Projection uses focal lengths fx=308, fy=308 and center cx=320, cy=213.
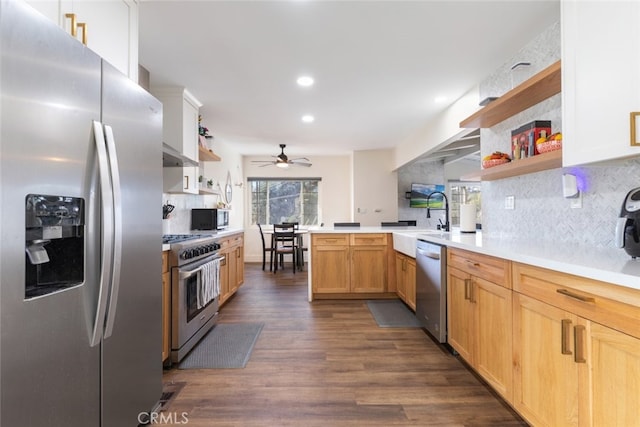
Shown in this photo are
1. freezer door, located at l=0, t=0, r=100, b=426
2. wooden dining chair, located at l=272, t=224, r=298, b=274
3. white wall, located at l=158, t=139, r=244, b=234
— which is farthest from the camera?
wooden dining chair, located at l=272, t=224, r=298, b=274

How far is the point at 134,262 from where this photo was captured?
1431 mm

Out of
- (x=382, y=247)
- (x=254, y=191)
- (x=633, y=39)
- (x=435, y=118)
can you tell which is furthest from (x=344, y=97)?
(x=254, y=191)

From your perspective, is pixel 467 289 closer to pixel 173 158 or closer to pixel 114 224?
pixel 114 224

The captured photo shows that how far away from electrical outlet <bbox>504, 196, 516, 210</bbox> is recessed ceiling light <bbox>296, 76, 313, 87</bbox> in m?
2.12

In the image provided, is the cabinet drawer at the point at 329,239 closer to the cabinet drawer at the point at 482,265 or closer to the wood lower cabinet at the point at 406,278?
the wood lower cabinet at the point at 406,278

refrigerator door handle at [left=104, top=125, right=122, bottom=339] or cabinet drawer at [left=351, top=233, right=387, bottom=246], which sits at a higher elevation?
refrigerator door handle at [left=104, top=125, right=122, bottom=339]

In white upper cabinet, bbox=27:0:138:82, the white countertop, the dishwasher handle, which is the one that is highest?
white upper cabinet, bbox=27:0:138:82

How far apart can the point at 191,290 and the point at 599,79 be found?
110 inches

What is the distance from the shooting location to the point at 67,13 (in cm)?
133

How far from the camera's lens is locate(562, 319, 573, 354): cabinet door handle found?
4.05 ft

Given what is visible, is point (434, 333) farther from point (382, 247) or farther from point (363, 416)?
point (382, 247)

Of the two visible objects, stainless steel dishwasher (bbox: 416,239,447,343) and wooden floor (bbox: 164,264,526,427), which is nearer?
wooden floor (bbox: 164,264,526,427)

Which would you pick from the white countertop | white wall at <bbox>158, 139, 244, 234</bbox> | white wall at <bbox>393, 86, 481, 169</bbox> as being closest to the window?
white wall at <bbox>158, 139, 244, 234</bbox>

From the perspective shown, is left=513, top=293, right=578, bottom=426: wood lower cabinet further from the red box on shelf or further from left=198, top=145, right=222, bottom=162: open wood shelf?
left=198, top=145, right=222, bottom=162: open wood shelf
